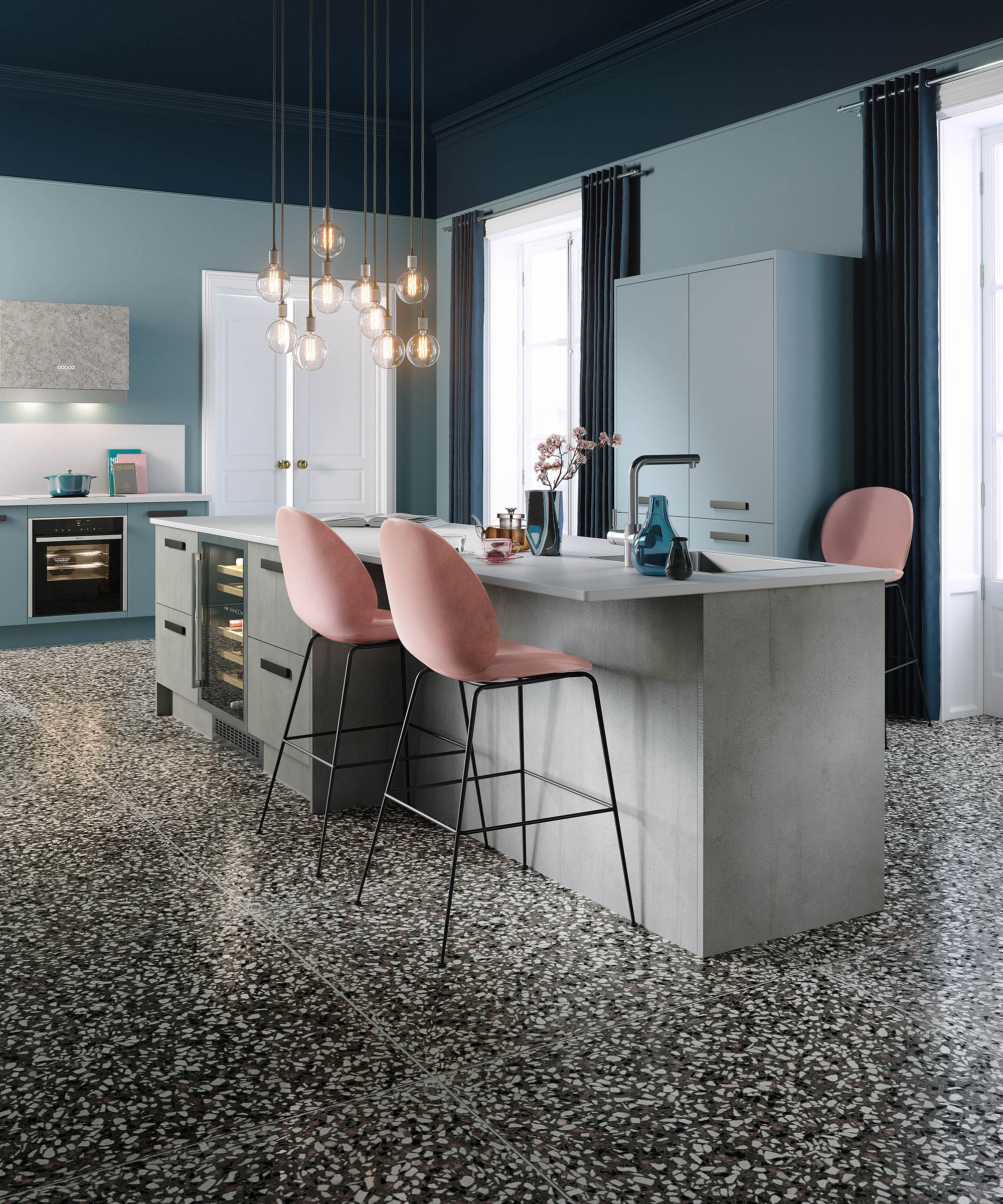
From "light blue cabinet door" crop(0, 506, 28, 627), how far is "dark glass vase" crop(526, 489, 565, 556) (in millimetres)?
4336

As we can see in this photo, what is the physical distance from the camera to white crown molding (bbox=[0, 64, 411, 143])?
7.16m

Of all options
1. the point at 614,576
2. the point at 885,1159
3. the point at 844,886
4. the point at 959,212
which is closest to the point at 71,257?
the point at 959,212

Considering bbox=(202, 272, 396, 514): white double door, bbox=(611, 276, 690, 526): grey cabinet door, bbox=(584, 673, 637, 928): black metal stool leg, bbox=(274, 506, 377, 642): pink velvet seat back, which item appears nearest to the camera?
bbox=(584, 673, 637, 928): black metal stool leg

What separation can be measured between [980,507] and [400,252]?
4.87 metres

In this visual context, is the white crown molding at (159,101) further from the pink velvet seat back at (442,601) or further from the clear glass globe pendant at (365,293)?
the pink velvet seat back at (442,601)

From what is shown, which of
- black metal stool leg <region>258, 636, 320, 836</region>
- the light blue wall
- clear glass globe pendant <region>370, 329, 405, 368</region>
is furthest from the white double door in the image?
black metal stool leg <region>258, 636, 320, 836</region>

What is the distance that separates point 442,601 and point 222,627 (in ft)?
6.71

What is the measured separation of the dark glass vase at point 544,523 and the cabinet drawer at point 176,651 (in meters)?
1.79

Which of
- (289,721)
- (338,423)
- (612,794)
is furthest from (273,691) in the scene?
(338,423)

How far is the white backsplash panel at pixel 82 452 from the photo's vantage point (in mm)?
7172

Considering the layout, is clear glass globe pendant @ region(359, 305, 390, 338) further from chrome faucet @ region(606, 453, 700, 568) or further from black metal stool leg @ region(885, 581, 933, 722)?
black metal stool leg @ region(885, 581, 933, 722)

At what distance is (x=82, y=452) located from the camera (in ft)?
24.2

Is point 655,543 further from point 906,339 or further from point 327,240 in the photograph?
point 906,339

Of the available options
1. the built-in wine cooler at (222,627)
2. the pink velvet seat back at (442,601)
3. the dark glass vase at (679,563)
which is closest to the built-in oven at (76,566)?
the built-in wine cooler at (222,627)
